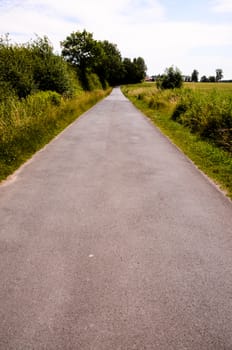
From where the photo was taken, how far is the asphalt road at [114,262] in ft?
9.25

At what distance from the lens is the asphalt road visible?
282 cm

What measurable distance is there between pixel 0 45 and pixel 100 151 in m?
11.7

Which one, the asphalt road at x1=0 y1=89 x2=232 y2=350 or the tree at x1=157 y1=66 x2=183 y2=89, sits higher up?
the tree at x1=157 y1=66 x2=183 y2=89

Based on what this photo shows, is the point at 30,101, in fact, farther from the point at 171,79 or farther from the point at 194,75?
the point at 194,75

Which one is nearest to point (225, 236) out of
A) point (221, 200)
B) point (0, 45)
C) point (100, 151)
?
point (221, 200)

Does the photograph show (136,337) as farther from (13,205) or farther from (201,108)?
(201,108)

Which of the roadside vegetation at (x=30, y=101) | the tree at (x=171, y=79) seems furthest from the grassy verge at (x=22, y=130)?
the tree at (x=171, y=79)

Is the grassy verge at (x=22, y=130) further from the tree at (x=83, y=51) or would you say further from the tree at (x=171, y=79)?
the tree at (x=83, y=51)

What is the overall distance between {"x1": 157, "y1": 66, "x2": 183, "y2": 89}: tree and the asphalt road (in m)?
27.3

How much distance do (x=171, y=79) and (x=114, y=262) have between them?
105 feet

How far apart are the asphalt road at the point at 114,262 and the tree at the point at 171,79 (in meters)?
27.3

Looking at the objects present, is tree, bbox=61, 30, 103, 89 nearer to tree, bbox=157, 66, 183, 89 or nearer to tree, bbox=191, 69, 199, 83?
tree, bbox=157, 66, 183, 89

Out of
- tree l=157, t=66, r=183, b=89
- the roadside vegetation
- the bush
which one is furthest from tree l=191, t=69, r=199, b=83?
the bush

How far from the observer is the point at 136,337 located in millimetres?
2760
